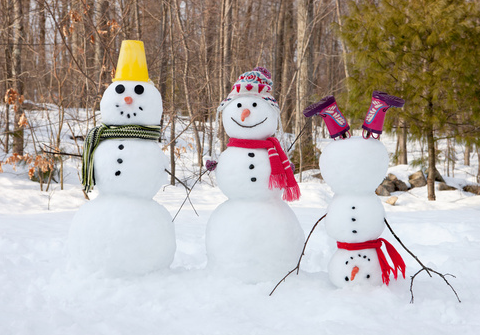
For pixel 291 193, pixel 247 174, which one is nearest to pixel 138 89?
pixel 247 174

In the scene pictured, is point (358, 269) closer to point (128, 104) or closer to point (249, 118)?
point (249, 118)

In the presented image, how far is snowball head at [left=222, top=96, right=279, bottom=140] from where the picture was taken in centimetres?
268

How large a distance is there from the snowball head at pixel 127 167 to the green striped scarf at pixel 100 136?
0.11 feet

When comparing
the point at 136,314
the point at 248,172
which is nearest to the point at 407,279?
the point at 248,172

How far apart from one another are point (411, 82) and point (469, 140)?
58.1 inches

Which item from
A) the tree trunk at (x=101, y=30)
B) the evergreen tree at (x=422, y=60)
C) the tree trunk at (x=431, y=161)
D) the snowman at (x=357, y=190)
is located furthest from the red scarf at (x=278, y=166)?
the tree trunk at (x=431, y=161)

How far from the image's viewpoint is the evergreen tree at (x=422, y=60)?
6.37 m

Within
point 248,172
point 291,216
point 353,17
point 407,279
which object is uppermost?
point 353,17

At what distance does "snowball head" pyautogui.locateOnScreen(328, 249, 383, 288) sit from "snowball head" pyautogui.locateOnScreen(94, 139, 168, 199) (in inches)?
52.8

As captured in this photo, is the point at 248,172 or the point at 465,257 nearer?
the point at 248,172

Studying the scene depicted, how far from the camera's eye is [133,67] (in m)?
2.73

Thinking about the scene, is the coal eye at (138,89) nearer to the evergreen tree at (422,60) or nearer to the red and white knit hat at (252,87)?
the red and white knit hat at (252,87)

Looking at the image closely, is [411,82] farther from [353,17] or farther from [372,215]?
[372,215]

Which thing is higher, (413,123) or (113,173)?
(413,123)
